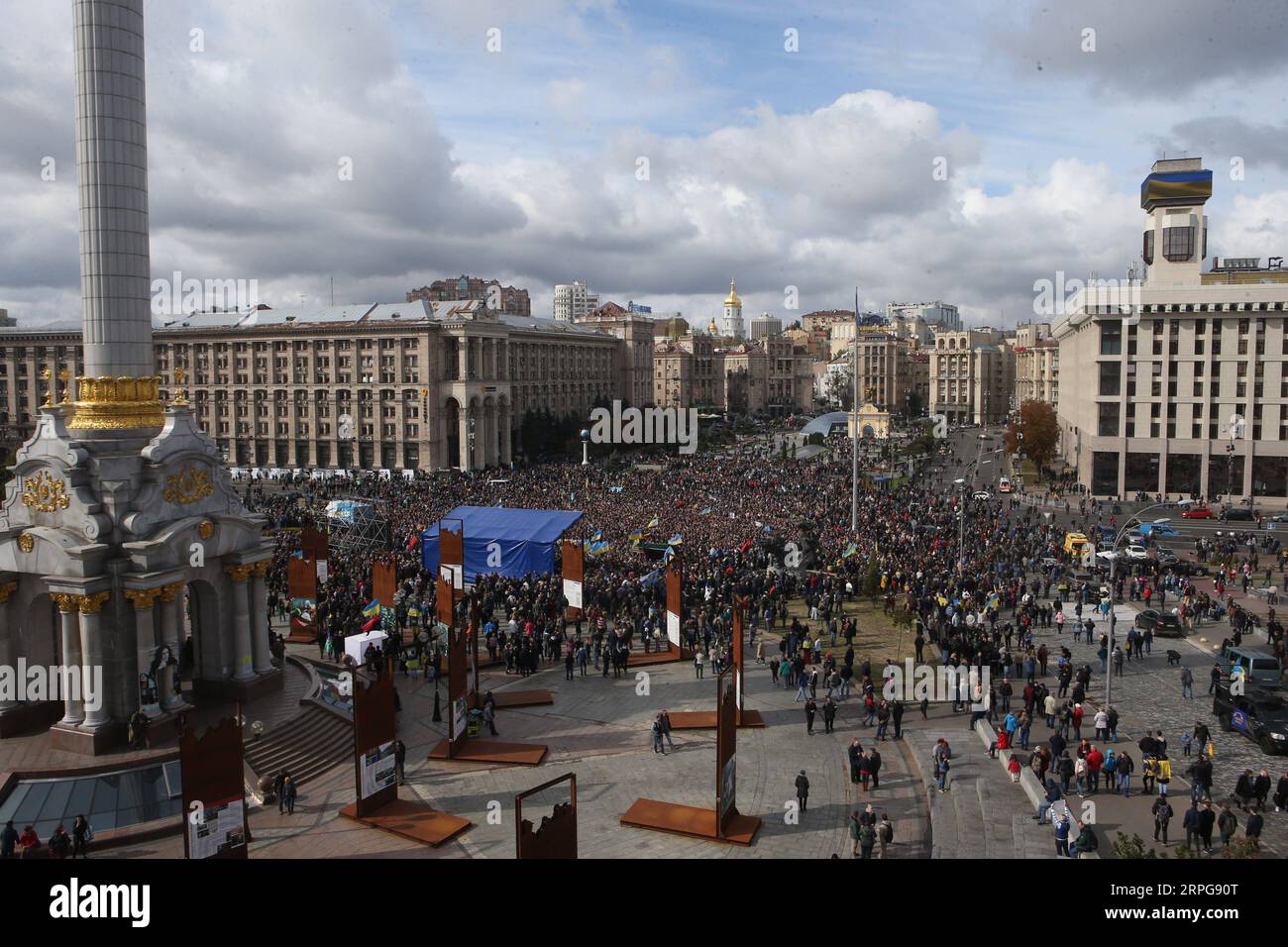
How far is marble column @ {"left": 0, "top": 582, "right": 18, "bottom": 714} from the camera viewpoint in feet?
65.3

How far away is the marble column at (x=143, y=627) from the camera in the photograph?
19.3 m

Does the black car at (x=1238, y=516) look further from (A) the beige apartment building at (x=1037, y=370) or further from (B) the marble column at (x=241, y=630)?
(A) the beige apartment building at (x=1037, y=370)

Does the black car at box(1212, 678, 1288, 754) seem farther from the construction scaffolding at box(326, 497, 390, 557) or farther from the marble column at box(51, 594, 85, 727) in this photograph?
the construction scaffolding at box(326, 497, 390, 557)

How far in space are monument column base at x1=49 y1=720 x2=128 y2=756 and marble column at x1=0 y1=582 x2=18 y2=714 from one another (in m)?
1.66

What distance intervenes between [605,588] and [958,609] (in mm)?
11698

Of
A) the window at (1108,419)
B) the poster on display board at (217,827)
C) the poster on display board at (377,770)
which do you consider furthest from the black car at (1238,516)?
the poster on display board at (217,827)

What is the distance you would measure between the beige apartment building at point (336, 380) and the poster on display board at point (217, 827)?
2777 inches

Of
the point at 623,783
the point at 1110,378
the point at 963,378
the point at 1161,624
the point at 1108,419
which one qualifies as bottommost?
the point at 623,783

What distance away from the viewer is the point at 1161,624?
30531 mm

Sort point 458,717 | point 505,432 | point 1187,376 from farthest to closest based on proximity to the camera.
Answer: point 505,432, point 1187,376, point 458,717

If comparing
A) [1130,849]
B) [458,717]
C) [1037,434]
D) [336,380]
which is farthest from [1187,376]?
[336,380]

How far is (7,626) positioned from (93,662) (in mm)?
2585

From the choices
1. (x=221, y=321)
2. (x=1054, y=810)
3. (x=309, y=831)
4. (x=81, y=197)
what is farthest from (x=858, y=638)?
(x=221, y=321)

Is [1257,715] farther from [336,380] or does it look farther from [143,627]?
[336,380]
